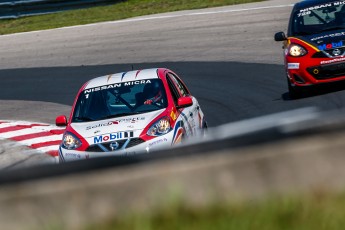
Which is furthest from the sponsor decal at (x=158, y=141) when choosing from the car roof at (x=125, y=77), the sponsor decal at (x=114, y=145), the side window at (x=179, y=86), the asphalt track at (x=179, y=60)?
the asphalt track at (x=179, y=60)

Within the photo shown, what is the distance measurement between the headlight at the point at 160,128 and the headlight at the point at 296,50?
520 cm

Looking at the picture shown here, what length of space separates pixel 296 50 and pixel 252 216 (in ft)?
35.7

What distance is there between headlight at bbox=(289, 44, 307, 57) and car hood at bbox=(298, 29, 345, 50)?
6.3 inches

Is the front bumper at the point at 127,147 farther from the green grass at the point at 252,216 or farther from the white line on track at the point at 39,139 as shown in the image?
the green grass at the point at 252,216

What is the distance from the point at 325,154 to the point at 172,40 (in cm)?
1961

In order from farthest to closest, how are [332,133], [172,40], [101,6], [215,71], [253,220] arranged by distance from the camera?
[101,6], [172,40], [215,71], [332,133], [253,220]

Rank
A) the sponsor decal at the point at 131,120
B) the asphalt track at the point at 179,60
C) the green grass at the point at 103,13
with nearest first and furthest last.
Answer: the sponsor decal at the point at 131,120 → the asphalt track at the point at 179,60 → the green grass at the point at 103,13

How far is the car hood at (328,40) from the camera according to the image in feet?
49.4

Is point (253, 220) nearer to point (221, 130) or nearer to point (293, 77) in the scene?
point (221, 130)

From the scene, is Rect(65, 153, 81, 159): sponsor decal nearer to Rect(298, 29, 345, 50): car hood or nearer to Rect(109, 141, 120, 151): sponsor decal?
Rect(109, 141, 120, 151): sponsor decal

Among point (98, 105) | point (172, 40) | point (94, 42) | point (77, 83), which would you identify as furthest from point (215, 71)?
point (98, 105)

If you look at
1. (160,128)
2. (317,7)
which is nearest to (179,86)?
(160,128)

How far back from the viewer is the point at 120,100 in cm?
1152

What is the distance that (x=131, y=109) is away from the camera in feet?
37.1
